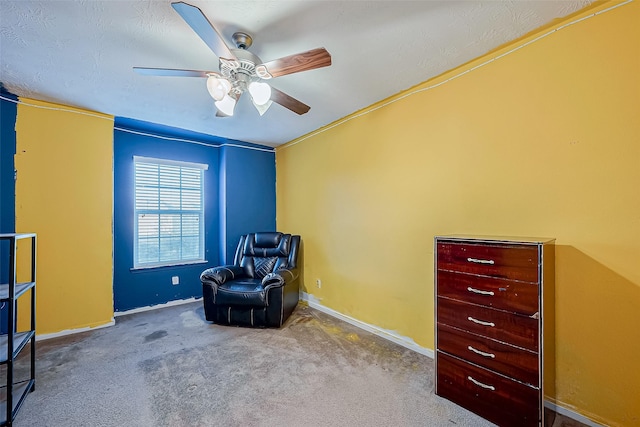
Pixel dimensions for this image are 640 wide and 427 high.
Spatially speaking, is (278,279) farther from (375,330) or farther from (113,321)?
(113,321)

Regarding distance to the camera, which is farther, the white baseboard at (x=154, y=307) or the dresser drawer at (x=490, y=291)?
the white baseboard at (x=154, y=307)

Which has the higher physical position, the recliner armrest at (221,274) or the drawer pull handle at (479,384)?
the recliner armrest at (221,274)

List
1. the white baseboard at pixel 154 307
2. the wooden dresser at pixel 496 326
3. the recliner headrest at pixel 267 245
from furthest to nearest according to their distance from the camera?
the recliner headrest at pixel 267 245, the white baseboard at pixel 154 307, the wooden dresser at pixel 496 326

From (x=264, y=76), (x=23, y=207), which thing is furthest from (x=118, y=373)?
(x=264, y=76)

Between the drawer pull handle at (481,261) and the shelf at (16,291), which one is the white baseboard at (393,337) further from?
the shelf at (16,291)

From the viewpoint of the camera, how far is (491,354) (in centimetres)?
163

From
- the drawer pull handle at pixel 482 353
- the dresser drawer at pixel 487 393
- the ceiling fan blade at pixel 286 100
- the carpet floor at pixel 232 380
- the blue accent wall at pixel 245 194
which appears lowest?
the carpet floor at pixel 232 380

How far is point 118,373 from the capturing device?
2119mm

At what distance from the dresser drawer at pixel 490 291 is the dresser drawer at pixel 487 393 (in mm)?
419

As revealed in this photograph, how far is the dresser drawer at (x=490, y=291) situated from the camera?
4.90 feet

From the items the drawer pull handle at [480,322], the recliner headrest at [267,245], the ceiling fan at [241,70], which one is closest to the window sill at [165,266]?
the recliner headrest at [267,245]

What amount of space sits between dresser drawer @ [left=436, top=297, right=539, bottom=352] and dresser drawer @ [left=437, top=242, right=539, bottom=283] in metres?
0.22

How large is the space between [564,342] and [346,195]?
7.27 feet

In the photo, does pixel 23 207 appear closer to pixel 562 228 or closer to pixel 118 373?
pixel 118 373
